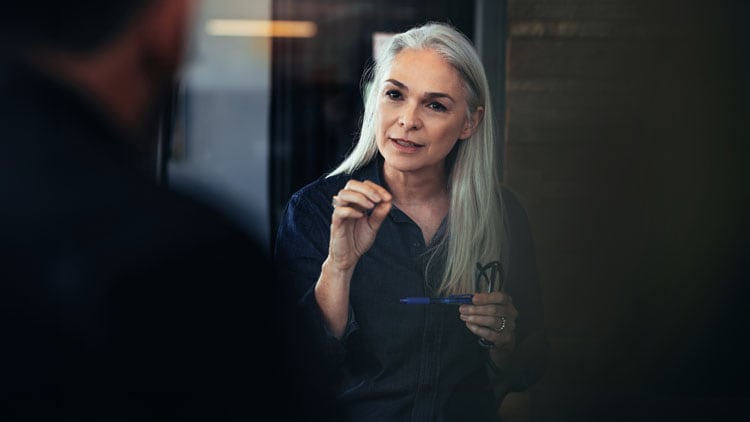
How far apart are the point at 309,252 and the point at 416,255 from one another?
22 centimetres

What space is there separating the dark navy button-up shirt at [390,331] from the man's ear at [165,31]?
3.19 feet

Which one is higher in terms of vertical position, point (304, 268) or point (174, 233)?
point (174, 233)

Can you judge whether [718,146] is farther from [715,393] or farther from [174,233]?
[174,233]

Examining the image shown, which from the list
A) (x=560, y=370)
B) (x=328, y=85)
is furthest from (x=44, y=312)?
(x=328, y=85)

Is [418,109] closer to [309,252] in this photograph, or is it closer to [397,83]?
[397,83]

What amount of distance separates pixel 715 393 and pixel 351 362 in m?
1.75

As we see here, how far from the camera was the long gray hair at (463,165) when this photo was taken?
1.76 meters

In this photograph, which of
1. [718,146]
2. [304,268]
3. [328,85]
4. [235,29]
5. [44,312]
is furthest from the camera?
[235,29]

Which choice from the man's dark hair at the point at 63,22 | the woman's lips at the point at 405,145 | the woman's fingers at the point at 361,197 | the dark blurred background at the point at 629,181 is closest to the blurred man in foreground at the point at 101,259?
the man's dark hair at the point at 63,22

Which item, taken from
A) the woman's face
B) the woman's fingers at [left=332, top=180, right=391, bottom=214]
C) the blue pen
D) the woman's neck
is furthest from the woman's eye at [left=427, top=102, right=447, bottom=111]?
the blue pen

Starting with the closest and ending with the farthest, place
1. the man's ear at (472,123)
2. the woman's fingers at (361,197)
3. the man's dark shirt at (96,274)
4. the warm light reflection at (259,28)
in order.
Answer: the man's dark shirt at (96,274) → the woman's fingers at (361,197) → the man's ear at (472,123) → the warm light reflection at (259,28)

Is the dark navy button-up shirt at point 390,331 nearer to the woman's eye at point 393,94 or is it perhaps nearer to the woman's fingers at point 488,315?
the woman's fingers at point 488,315

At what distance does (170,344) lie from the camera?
2.38 feet

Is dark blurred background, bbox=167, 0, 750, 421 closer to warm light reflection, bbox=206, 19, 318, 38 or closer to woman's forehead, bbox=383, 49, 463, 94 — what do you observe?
warm light reflection, bbox=206, 19, 318, 38
